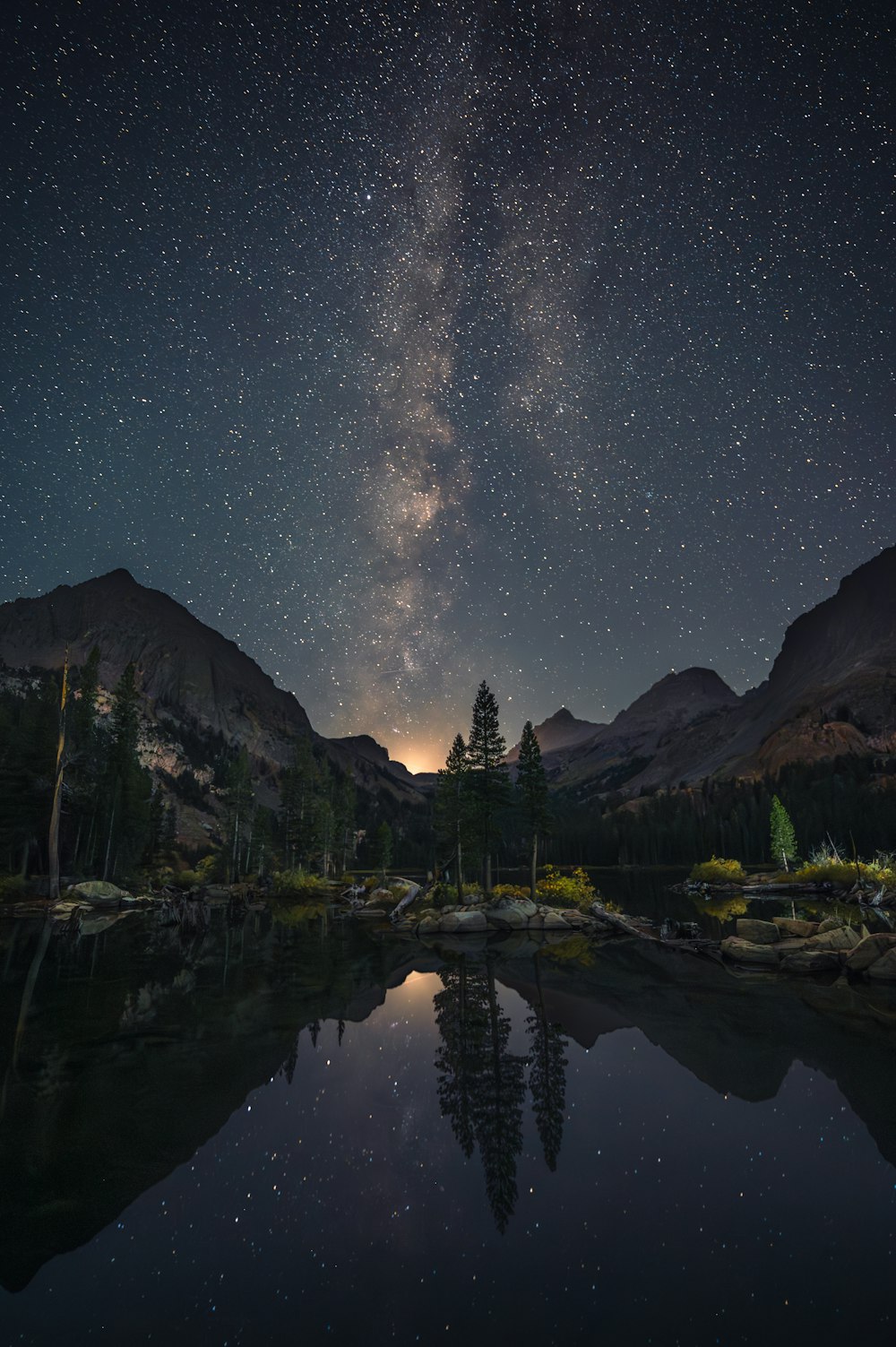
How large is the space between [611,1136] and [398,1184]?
11.3ft

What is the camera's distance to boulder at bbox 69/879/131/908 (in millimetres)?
48031

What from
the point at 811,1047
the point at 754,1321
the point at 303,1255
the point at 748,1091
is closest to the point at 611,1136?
the point at 748,1091

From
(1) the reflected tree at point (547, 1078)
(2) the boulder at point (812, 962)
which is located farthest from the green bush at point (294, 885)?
(1) the reflected tree at point (547, 1078)

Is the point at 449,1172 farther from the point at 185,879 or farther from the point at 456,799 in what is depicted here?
the point at 185,879

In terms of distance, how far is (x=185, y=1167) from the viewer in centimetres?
780

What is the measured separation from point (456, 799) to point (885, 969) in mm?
38563

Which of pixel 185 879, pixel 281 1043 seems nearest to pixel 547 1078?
pixel 281 1043

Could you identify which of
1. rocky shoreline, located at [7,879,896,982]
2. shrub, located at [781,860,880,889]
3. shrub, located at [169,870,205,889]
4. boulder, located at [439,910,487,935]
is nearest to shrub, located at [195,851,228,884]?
shrub, located at [169,870,205,889]

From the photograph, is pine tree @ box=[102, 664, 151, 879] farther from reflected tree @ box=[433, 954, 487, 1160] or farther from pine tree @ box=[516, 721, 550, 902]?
reflected tree @ box=[433, 954, 487, 1160]

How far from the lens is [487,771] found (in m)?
54.7

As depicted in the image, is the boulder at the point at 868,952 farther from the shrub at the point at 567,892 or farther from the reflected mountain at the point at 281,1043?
the shrub at the point at 567,892

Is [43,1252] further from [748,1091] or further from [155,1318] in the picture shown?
Result: [748,1091]

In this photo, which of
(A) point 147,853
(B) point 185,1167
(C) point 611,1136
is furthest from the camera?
(A) point 147,853

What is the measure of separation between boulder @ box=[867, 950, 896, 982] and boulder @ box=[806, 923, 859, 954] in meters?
2.17
